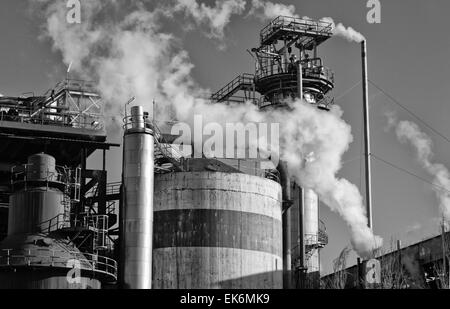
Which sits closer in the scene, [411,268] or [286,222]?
[411,268]

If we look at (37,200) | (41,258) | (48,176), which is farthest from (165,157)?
(41,258)

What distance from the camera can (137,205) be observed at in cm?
6644

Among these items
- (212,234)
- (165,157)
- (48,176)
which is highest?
(165,157)

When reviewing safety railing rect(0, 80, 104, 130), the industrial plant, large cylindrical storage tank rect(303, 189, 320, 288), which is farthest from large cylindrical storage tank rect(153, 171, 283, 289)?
large cylindrical storage tank rect(303, 189, 320, 288)

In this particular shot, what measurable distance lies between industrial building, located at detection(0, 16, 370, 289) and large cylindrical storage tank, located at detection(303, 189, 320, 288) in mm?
4616

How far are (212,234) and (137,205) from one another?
24.3 feet

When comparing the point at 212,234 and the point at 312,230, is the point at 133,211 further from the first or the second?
the point at 312,230

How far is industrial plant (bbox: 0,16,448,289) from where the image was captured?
62.6 metres

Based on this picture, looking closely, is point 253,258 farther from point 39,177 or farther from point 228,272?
point 39,177

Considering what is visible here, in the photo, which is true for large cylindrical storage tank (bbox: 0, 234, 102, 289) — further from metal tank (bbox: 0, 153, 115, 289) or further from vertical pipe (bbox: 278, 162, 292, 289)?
vertical pipe (bbox: 278, 162, 292, 289)

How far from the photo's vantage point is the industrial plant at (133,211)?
2466 inches

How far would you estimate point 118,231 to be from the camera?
69.1 meters

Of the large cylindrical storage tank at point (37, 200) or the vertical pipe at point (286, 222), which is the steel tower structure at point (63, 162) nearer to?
the large cylindrical storage tank at point (37, 200)
